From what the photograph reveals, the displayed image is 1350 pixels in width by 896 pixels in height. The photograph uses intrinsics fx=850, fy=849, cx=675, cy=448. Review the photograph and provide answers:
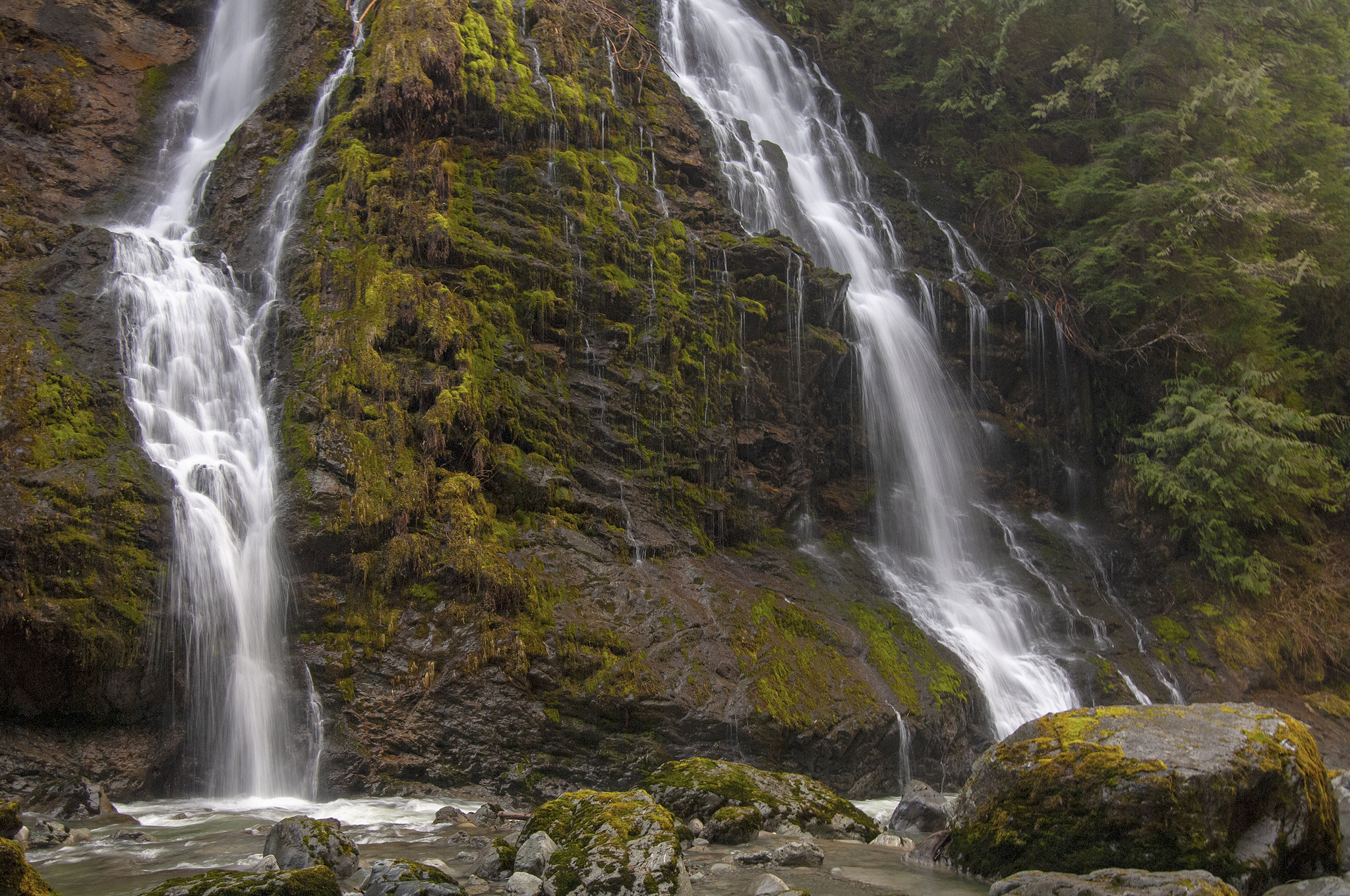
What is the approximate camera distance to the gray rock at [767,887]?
15.0 feet

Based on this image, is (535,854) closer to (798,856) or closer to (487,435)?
(798,856)

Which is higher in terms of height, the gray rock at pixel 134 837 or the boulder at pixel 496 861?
the boulder at pixel 496 861

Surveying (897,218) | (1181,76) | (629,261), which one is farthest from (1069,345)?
(629,261)

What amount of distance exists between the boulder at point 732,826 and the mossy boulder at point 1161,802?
1427mm

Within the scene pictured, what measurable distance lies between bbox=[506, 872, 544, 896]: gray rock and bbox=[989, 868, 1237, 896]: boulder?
2460 mm

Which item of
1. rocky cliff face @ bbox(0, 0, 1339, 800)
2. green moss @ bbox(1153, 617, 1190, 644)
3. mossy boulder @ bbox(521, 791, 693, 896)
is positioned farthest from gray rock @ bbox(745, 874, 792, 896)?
green moss @ bbox(1153, 617, 1190, 644)

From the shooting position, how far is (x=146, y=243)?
393 inches

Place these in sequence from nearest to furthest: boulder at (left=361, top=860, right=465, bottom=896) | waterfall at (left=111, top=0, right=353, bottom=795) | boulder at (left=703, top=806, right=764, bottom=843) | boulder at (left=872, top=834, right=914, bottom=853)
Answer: boulder at (left=361, top=860, right=465, bottom=896)
boulder at (left=703, top=806, right=764, bottom=843)
boulder at (left=872, top=834, right=914, bottom=853)
waterfall at (left=111, top=0, right=353, bottom=795)

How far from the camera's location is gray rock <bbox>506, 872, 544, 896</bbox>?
460 centimetres

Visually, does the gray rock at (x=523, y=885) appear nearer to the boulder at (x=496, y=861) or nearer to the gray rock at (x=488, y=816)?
the boulder at (x=496, y=861)

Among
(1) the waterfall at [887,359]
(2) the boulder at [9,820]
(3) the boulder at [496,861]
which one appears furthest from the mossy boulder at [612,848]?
(1) the waterfall at [887,359]

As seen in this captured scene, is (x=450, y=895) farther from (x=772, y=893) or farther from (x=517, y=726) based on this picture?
(x=517, y=726)

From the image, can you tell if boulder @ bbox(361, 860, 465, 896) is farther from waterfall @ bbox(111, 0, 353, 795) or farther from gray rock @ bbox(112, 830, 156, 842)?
waterfall @ bbox(111, 0, 353, 795)

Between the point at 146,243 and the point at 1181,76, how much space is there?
62.7ft
